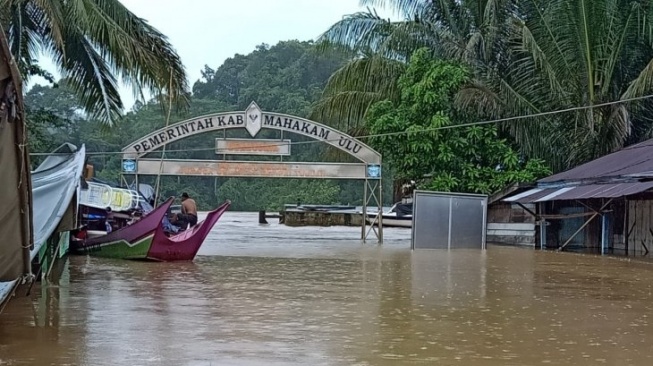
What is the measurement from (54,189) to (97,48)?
484 cm

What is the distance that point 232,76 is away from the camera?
2665 inches

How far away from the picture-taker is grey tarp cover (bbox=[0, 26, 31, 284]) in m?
5.76

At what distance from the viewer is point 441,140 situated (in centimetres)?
2364

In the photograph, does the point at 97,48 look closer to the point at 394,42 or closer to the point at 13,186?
the point at 13,186

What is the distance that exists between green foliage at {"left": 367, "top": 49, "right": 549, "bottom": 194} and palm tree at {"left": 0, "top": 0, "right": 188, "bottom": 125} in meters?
8.75

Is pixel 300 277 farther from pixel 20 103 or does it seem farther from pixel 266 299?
pixel 20 103

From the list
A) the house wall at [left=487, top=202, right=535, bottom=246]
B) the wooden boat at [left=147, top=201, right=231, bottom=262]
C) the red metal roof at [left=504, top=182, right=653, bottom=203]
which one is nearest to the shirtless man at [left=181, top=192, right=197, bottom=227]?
the wooden boat at [left=147, top=201, right=231, bottom=262]

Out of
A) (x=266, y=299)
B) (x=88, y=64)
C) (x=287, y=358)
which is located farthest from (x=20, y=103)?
(x=88, y=64)

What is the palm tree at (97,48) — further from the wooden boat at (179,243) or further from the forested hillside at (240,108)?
the forested hillside at (240,108)

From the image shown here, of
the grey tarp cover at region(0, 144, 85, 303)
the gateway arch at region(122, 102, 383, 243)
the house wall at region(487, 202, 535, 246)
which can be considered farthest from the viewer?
the house wall at region(487, 202, 535, 246)

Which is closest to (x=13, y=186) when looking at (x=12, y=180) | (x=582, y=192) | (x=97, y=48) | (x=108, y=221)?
(x=12, y=180)

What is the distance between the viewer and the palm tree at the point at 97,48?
45.6 ft

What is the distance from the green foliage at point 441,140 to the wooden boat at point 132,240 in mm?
9734

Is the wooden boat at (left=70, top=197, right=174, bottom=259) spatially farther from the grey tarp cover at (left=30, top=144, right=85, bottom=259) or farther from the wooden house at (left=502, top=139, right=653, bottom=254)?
the wooden house at (left=502, top=139, right=653, bottom=254)
